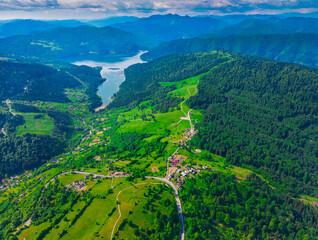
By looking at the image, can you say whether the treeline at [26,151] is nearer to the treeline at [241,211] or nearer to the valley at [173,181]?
the valley at [173,181]

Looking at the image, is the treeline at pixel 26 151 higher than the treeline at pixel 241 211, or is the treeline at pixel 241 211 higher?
the treeline at pixel 241 211

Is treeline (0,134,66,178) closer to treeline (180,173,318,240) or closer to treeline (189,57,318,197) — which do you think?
treeline (189,57,318,197)

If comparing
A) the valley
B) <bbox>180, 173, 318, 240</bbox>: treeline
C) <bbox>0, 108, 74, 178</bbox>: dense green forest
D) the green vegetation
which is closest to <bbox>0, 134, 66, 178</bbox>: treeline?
<bbox>0, 108, 74, 178</bbox>: dense green forest

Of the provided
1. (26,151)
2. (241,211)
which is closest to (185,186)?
(241,211)

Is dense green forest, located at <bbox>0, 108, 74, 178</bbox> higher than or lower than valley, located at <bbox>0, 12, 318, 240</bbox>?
lower

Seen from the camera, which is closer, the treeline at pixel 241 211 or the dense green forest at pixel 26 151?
the treeline at pixel 241 211

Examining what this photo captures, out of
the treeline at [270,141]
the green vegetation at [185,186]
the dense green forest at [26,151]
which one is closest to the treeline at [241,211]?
the green vegetation at [185,186]

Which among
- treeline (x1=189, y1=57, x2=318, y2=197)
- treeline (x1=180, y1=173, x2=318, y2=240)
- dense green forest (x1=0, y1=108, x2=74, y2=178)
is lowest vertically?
dense green forest (x1=0, y1=108, x2=74, y2=178)

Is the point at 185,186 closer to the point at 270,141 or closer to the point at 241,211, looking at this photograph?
the point at 241,211

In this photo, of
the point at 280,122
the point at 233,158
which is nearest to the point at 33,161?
the point at 233,158

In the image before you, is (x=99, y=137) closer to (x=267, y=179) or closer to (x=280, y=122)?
(x=267, y=179)
